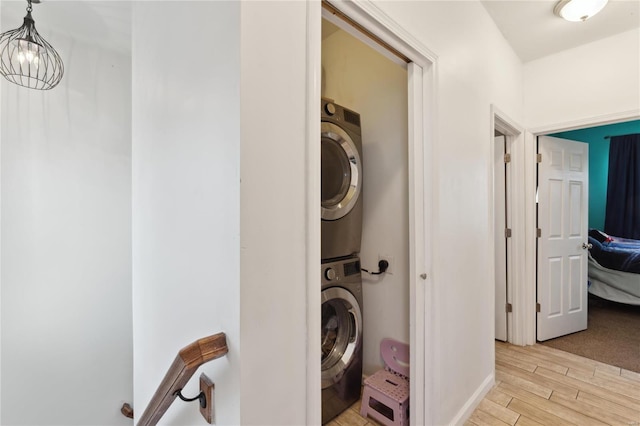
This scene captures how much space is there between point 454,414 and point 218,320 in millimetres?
1604

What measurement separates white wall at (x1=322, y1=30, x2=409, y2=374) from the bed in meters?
3.41

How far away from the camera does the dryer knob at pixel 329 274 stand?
1662mm

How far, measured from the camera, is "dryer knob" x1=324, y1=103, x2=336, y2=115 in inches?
65.2

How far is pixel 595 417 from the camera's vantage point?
5.83 feet

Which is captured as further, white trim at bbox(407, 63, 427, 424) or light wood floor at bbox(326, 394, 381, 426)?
light wood floor at bbox(326, 394, 381, 426)

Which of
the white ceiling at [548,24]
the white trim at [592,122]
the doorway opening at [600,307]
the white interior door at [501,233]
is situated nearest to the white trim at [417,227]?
the white ceiling at [548,24]

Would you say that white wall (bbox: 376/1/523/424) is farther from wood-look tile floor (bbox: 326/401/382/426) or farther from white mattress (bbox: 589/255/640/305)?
white mattress (bbox: 589/255/640/305)

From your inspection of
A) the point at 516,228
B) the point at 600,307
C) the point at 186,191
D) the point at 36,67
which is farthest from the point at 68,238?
the point at 600,307

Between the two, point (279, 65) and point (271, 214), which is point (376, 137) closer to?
point (279, 65)

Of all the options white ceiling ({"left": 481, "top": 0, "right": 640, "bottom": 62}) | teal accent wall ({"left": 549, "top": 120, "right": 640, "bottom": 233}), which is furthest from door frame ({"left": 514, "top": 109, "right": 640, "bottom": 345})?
teal accent wall ({"left": 549, "top": 120, "right": 640, "bottom": 233})

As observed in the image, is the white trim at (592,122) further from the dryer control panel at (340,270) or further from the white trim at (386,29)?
the dryer control panel at (340,270)

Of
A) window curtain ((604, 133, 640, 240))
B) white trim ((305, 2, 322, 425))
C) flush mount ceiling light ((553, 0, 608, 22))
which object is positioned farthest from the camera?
window curtain ((604, 133, 640, 240))

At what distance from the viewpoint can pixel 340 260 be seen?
70.5 inches

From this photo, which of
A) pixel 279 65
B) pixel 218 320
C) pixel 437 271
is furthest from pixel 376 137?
pixel 218 320
